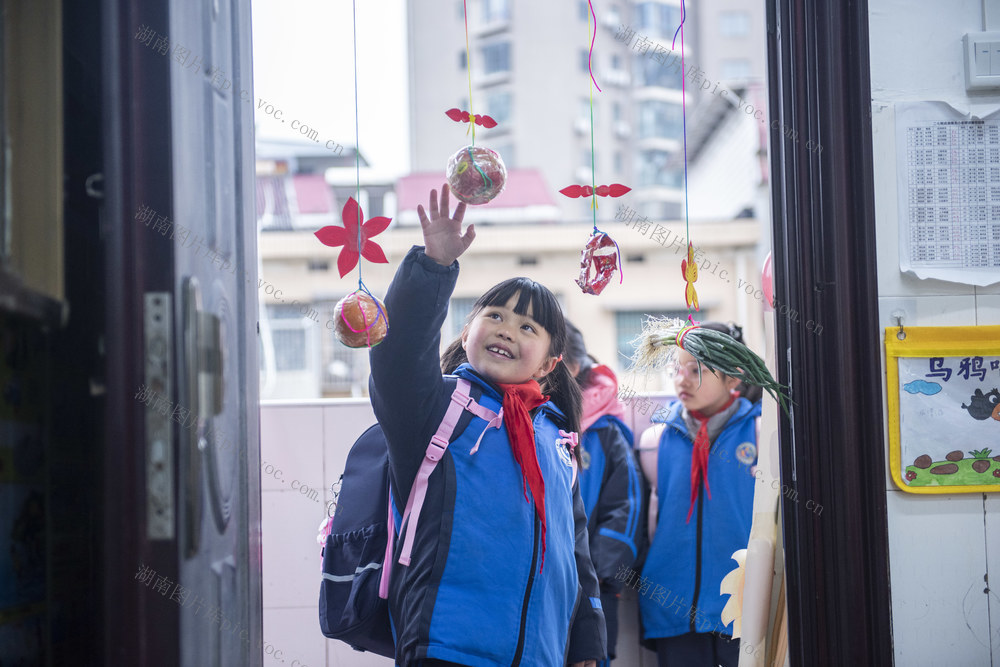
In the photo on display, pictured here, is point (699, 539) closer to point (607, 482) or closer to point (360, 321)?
point (607, 482)

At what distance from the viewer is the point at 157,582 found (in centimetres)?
114

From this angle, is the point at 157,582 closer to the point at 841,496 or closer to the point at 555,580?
the point at 555,580

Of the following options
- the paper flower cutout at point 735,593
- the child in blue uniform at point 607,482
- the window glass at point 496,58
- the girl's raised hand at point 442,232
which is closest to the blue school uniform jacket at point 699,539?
the child in blue uniform at point 607,482

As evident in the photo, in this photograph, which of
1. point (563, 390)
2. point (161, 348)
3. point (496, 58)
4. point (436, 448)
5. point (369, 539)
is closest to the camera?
point (161, 348)

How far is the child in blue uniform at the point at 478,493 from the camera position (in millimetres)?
1576

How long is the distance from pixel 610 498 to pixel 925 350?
1.40 metres

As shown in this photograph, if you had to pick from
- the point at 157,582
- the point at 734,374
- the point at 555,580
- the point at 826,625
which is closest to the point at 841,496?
the point at 826,625

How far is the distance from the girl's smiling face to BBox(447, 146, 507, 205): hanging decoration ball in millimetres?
396

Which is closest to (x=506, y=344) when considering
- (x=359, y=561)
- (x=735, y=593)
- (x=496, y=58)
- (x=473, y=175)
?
(x=473, y=175)

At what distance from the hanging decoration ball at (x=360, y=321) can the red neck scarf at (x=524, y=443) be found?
0.40 metres

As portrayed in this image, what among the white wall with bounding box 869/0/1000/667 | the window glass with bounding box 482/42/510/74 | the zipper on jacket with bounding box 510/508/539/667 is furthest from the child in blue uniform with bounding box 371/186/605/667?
the window glass with bounding box 482/42/510/74

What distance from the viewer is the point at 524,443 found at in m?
1.75

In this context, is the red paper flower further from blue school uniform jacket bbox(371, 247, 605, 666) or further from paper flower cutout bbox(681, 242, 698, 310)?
paper flower cutout bbox(681, 242, 698, 310)

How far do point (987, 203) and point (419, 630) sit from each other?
133cm
